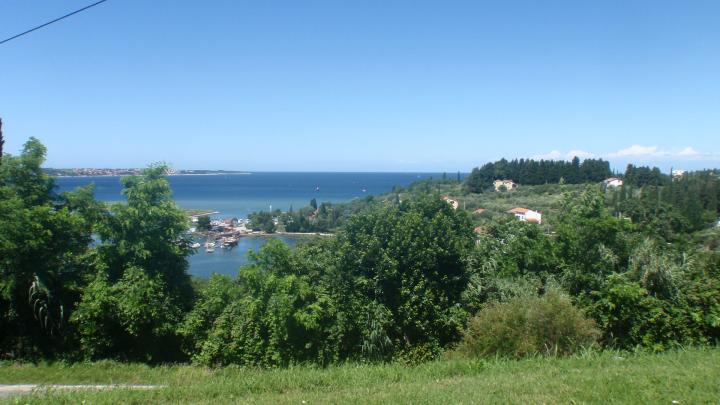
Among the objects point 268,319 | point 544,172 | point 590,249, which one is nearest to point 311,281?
point 268,319

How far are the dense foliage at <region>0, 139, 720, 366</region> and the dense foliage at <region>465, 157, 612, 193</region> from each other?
38.2 metres

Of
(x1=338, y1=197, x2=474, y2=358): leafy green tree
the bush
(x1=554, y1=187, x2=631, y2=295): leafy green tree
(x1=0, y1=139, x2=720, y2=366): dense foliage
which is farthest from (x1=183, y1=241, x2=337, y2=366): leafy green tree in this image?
(x1=554, y1=187, x2=631, y2=295): leafy green tree

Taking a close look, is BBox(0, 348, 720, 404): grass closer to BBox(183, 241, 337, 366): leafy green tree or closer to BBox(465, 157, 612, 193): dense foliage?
BBox(183, 241, 337, 366): leafy green tree

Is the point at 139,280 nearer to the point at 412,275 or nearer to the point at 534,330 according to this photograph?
the point at 412,275

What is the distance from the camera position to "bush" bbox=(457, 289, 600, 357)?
789 centimetres

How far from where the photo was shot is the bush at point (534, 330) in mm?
7887

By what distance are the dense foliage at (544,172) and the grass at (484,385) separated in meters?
43.9

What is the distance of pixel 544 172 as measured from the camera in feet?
174


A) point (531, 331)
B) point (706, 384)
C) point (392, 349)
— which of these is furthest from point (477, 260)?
point (706, 384)

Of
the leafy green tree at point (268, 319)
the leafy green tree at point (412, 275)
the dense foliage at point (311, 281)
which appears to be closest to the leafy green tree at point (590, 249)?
the dense foliage at point (311, 281)

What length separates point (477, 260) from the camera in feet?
41.0

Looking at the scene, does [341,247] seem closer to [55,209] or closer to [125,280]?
[125,280]

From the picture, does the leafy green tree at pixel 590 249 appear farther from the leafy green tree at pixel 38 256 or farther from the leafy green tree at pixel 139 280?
the leafy green tree at pixel 38 256

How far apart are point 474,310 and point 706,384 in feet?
22.3
